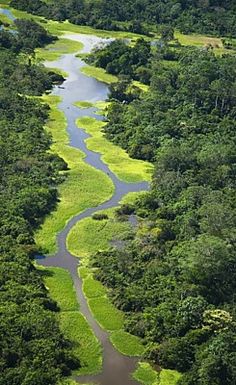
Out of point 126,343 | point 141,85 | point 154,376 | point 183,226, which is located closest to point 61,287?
point 126,343

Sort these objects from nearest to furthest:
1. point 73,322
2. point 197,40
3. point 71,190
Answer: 1. point 73,322
2. point 71,190
3. point 197,40

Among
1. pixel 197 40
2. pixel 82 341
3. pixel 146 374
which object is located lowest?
pixel 146 374

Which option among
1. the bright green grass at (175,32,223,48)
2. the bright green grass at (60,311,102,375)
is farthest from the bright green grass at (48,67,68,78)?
the bright green grass at (60,311,102,375)

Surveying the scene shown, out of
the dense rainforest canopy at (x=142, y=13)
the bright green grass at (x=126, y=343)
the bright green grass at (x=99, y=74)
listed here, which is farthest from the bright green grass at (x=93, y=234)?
the dense rainforest canopy at (x=142, y=13)

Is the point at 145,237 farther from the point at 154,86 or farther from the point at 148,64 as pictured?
the point at 148,64

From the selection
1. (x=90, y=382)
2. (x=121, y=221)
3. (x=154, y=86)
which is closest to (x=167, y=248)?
(x=121, y=221)

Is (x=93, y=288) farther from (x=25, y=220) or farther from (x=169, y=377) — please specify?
(x=169, y=377)

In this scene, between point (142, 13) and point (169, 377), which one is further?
point (142, 13)
